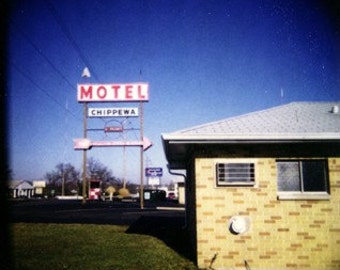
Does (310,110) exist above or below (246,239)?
above

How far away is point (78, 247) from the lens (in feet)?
37.0

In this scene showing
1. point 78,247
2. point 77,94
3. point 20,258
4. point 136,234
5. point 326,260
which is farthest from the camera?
point 77,94

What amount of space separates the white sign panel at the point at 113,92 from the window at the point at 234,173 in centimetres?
2387

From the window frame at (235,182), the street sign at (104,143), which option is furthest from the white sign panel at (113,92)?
the window frame at (235,182)

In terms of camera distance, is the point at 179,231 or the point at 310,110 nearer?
the point at 310,110

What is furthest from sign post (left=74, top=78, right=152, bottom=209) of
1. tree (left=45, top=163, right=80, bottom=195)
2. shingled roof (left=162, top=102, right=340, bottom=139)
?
tree (left=45, top=163, right=80, bottom=195)

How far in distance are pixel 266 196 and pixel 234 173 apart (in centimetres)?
97

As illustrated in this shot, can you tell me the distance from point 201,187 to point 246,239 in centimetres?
Answer: 168

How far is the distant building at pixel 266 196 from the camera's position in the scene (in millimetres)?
8617

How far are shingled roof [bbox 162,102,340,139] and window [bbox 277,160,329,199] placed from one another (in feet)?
2.69

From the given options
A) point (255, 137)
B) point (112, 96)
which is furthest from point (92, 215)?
point (255, 137)

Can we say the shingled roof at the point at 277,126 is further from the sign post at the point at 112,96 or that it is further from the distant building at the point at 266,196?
the sign post at the point at 112,96

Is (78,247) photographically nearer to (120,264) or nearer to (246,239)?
(120,264)

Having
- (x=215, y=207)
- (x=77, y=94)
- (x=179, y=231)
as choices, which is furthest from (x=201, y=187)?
(x=77, y=94)
